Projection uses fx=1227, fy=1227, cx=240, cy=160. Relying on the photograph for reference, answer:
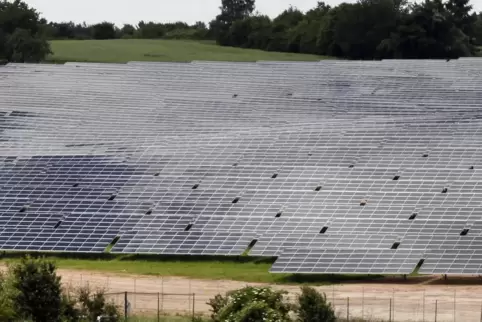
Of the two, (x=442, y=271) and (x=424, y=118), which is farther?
(x=424, y=118)

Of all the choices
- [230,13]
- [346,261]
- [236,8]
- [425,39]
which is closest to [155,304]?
[346,261]

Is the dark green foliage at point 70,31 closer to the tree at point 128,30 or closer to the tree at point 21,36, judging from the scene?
the tree at point 128,30

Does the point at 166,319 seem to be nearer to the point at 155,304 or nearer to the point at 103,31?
the point at 155,304

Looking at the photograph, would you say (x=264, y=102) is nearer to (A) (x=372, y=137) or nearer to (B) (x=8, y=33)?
(A) (x=372, y=137)

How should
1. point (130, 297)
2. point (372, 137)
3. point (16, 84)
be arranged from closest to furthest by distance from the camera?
1. point (130, 297)
2. point (372, 137)
3. point (16, 84)

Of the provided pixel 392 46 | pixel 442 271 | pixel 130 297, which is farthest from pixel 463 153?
pixel 392 46

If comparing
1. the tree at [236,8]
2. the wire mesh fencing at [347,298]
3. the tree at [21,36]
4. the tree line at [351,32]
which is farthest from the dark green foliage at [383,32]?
the wire mesh fencing at [347,298]
